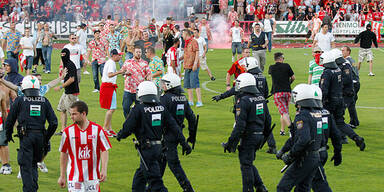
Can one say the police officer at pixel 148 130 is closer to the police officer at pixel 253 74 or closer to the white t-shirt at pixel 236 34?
the police officer at pixel 253 74

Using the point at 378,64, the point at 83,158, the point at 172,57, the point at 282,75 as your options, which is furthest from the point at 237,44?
the point at 83,158

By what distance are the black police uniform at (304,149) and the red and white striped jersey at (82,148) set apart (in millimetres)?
2711

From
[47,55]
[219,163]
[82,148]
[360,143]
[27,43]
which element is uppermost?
[27,43]

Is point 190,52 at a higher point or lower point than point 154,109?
higher

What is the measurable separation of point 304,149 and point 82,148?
3128mm

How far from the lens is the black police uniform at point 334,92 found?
13414 mm

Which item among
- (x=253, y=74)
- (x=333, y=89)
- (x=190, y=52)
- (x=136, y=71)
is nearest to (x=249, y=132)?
(x=253, y=74)

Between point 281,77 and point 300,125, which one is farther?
point 281,77

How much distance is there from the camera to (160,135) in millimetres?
9273

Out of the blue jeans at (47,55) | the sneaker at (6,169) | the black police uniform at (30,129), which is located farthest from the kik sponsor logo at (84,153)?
the blue jeans at (47,55)

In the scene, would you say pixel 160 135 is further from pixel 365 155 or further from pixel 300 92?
pixel 365 155

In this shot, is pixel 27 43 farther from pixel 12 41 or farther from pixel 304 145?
pixel 304 145

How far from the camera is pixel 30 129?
9.86 meters

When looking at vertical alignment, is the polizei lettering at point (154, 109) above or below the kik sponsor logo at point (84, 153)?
above
